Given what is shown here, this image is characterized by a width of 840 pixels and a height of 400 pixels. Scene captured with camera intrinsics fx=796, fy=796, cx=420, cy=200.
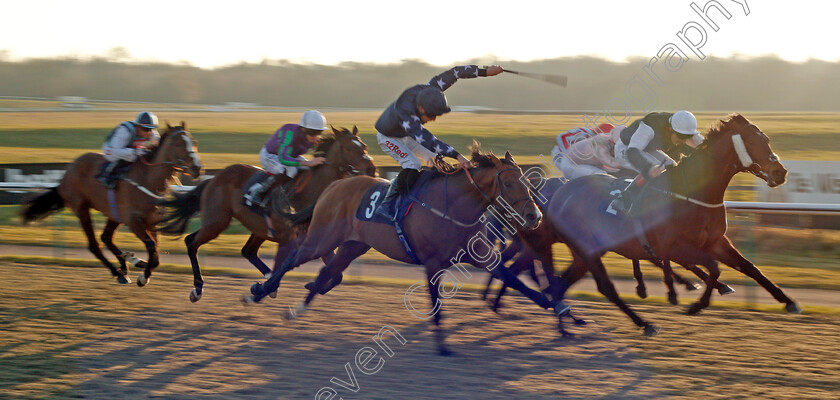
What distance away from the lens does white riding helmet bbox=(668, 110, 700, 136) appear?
625 cm

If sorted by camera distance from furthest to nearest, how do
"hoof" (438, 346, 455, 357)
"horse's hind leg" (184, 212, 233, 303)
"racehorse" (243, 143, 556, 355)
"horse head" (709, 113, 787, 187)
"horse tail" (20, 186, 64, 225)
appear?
"horse tail" (20, 186, 64, 225) < "horse's hind leg" (184, 212, 233, 303) < "horse head" (709, 113, 787, 187) < "hoof" (438, 346, 455, 357) < "racehorse" (243, 143, 556, 355)

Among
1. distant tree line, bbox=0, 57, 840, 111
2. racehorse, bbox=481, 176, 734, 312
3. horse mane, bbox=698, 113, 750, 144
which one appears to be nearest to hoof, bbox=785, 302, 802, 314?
racehorse, bbox=481, 176, 734, 312

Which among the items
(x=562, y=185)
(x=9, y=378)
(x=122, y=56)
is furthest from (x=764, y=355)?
(x=122, y=56)

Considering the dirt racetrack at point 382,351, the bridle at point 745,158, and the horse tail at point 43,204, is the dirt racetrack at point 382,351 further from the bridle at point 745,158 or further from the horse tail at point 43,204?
the horse tail at point 43,204

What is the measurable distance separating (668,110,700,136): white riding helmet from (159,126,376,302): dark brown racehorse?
2.71 meters

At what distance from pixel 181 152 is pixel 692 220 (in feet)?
16.4

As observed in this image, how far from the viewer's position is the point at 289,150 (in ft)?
24.3

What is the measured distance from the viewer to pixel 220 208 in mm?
7777

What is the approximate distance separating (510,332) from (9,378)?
3.51m

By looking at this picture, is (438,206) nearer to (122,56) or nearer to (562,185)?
(562,185)

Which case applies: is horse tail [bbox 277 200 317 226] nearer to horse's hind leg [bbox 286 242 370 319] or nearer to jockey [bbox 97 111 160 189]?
horse's hind leg [bbox 286 242 370 319]

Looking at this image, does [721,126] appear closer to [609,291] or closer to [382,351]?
[609,291]

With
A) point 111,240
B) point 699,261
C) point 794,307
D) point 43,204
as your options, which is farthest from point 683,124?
point 43,204

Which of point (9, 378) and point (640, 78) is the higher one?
point (640, 78)
